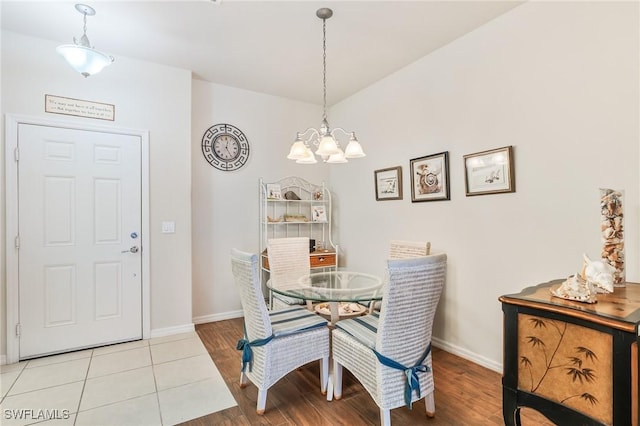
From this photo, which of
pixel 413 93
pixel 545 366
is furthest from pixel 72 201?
pixel 545 366

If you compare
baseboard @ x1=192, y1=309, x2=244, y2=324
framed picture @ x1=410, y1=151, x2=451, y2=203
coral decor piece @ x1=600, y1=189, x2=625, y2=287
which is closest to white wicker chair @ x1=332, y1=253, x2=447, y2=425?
coral decor piece @ x1=600, y1=189, x2=625, y2=287

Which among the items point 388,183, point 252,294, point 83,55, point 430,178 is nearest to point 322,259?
point 388,183

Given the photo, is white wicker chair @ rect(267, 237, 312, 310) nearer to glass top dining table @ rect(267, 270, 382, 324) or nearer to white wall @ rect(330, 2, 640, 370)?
glass top dining table @ rect(267, 270, 382, 324)

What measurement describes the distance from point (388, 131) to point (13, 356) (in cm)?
406

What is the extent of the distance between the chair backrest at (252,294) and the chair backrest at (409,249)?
5.05 ft


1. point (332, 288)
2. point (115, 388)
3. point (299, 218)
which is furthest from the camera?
point (299, 218)

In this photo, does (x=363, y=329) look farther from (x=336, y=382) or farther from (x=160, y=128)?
(x=160, y=128)

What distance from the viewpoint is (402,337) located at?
5.69ft

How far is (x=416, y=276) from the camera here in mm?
1663

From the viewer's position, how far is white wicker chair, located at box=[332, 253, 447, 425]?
1.65 meters

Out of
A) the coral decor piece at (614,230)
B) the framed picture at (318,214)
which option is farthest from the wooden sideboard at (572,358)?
the framed picture at (318,214)

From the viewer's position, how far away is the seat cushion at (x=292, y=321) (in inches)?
80.5

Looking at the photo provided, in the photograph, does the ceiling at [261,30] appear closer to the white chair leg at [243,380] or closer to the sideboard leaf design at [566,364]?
the sideboard leaf design at [566,364]

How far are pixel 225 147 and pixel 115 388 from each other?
2600mm
